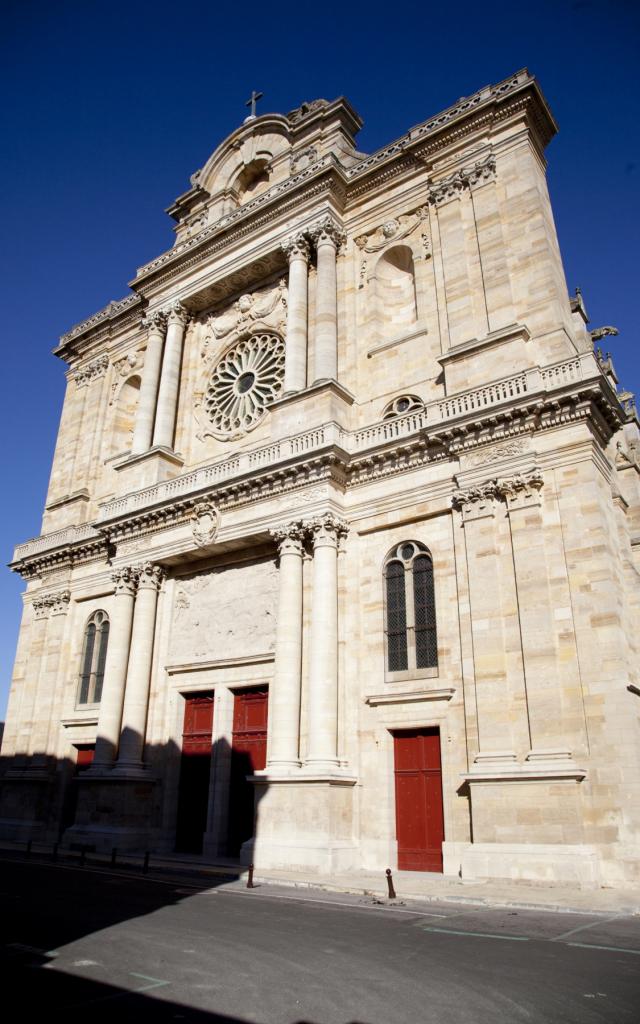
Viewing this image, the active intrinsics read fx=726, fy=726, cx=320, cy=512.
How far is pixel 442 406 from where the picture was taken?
19.8 m

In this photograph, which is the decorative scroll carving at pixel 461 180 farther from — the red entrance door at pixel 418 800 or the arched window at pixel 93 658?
the arched window at pixel 93 658

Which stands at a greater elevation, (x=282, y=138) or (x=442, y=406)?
(x=282, y=138)

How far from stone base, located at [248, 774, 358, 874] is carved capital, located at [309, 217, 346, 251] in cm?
1777

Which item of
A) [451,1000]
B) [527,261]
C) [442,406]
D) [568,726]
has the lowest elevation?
[451,1000]

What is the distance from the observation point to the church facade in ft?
53.3

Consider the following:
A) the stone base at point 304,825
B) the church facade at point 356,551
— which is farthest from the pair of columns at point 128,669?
the stone base at point 304,825

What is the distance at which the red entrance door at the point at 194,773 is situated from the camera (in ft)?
72.4

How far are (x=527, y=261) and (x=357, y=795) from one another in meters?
15.4

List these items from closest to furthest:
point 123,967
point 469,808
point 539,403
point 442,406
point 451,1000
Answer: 1. point 451,1000
2. point 123,967
3. point 469,808
4. point 539,403
5. point 442,406

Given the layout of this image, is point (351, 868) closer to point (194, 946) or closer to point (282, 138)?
point (194, 946)

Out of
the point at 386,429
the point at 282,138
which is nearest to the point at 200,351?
the point at 282,138

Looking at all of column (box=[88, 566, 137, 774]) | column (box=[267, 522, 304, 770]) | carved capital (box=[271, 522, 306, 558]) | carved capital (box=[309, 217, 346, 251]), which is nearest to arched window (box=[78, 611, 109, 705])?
column (box=[88, 566, 137, 774])

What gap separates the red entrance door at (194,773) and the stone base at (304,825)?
407 cm

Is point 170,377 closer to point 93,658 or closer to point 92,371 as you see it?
point 92,371
